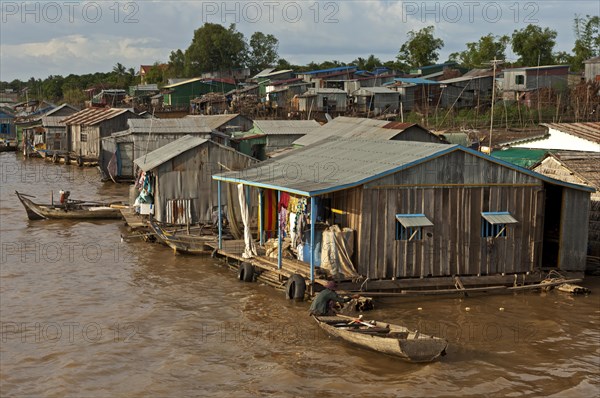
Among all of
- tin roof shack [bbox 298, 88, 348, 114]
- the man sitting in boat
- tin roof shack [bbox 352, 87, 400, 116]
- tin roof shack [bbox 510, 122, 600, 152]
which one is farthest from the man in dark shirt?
tin roof shack [bbox 352, 87, 400, 116]

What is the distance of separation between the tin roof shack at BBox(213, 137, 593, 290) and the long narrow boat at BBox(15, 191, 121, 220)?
11.2 metres

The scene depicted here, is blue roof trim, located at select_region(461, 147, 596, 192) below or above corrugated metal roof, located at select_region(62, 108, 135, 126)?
below

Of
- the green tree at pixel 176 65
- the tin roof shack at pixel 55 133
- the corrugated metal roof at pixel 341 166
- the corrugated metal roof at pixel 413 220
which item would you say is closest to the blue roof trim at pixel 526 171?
the corrugated metal roof at pixel 341 166

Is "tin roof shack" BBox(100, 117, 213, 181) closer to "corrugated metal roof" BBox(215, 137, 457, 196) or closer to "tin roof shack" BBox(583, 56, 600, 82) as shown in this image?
"corrugated metal roof" BBox(215, 137, 457, 196)

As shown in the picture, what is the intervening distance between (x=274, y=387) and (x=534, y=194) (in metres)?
8.29

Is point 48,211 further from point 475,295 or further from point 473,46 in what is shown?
point 473,46

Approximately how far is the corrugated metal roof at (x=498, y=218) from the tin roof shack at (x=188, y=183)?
9.68 metres

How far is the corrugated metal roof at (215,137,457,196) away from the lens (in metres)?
15.4

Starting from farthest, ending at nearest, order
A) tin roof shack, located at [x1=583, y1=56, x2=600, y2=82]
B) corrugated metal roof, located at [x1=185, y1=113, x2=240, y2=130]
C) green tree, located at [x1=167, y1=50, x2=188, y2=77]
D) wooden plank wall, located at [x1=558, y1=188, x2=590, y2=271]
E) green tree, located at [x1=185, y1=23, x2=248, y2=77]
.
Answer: green tree, located at [x1=167, y1=50, x2=188, y2=77] < green tree, located at [x1=185, y1=23, x2=248, y2=77] < tin roof shack, located at [x1=583, y1=56, x2=600, y2=82] < corrugated metal roof, located at [x1=185, y1=113, x2=240, y2=130] < wooden plank wall, located at [x1=558, y1=188, x2=590, y2=271]

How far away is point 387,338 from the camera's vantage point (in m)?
12.1

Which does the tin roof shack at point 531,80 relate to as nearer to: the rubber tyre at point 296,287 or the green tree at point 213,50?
the rubber tyre at point 296,287

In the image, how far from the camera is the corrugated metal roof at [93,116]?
151ft

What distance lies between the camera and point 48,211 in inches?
1040

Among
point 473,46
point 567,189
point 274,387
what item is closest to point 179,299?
point 274,387
